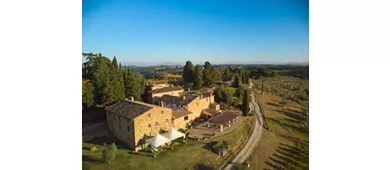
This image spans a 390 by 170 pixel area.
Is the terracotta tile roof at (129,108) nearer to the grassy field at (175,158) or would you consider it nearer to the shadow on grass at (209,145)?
the grassy field at (175,158)

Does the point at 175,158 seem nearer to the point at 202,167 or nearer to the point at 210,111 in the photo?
the point at 202,167

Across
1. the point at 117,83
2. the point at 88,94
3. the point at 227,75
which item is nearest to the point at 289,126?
the point at 227,75

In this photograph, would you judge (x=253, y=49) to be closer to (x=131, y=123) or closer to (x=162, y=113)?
(x=162, y=113)

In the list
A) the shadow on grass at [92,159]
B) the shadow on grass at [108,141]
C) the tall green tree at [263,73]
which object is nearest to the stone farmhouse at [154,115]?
the shadow on grass at [108,141]

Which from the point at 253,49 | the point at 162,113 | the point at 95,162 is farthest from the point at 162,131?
the point at 253,49
